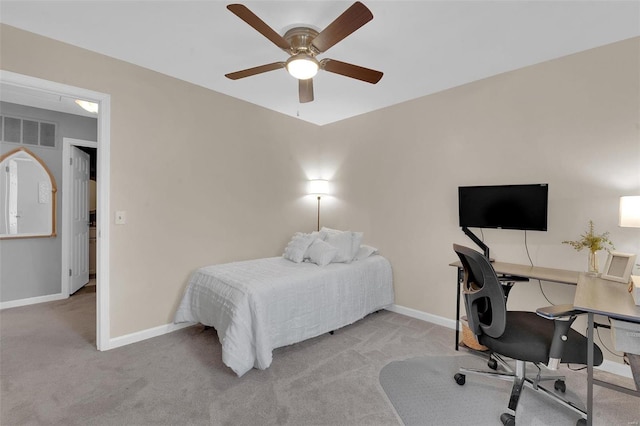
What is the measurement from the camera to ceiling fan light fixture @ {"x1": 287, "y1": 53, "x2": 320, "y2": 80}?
6.61 ft

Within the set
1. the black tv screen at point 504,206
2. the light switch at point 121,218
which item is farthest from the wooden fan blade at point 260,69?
the black tv screen at point 504,206

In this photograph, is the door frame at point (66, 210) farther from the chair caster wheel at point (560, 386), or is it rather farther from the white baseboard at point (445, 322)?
the chair caster wheel at point (560, 386)

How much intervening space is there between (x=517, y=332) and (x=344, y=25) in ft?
6.89

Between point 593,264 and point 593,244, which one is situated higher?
point 593,244

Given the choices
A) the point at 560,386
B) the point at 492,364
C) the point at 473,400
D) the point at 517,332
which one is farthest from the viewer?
the point at 492,364

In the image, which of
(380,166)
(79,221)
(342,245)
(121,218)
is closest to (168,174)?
(121,218)

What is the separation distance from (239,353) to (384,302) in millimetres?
1864

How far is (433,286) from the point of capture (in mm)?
3262

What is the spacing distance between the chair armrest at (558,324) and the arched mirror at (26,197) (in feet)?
17.0

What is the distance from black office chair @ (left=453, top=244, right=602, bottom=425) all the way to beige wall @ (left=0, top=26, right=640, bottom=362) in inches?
38.4

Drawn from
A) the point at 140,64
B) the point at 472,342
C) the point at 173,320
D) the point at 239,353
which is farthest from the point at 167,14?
the point at 472,342

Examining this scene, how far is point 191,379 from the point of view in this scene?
2.14m

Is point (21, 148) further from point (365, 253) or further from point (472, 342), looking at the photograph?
point (472, 342)

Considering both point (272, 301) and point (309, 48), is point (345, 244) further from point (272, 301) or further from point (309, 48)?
point (309, 48)
